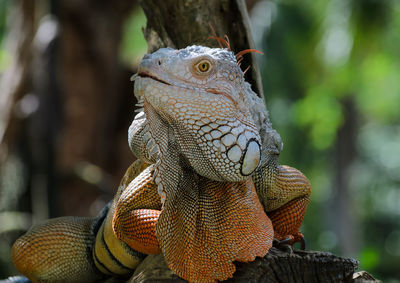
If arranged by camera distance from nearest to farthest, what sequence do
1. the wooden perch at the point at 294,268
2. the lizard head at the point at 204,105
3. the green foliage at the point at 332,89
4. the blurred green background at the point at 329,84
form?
1. the lizard head at the point at 204,105
2. the wooden perch at the point at 294,268
3. the blurred green background at the point at 329,84
4. the green foliage at the point at 332,89

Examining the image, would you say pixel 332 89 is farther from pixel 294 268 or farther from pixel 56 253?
pixel 294 268

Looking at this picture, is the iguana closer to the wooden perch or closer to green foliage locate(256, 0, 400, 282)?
the wooden perch

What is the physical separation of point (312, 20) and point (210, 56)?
25.1 m

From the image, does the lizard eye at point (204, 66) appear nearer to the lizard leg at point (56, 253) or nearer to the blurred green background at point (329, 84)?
the lizard leg at point (56, 253)

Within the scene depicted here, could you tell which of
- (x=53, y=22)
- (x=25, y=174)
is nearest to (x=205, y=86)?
(x=53, y=22)

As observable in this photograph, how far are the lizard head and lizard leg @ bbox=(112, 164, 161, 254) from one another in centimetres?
63

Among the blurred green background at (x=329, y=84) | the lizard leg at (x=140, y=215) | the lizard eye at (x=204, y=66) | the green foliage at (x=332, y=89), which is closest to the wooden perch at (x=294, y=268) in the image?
the lizard leg at (x=140, y=215)

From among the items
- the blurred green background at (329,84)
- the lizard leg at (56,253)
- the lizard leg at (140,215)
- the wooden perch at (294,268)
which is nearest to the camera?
the wooden perch at (294,268)

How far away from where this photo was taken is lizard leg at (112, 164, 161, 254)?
3.44m

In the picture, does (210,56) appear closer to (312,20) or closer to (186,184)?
(186,184)

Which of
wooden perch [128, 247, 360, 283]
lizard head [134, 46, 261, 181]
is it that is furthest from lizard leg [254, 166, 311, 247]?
lizard head [134, 46, 261, 181]

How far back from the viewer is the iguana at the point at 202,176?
9.13 feet

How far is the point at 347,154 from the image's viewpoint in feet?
87.7

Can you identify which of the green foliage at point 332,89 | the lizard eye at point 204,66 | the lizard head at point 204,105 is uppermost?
the lizard eye at point 204,66
